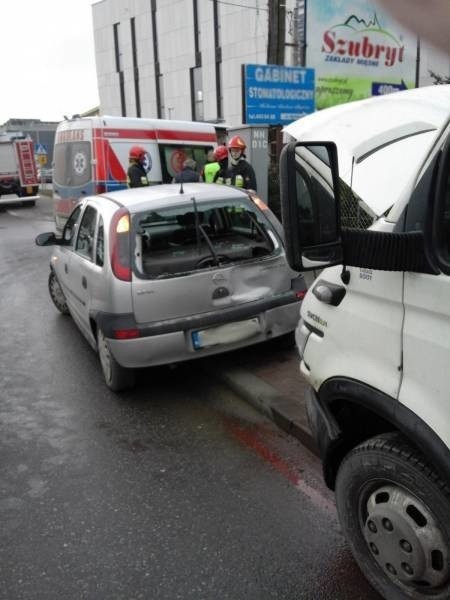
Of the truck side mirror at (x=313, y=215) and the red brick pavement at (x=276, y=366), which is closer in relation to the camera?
the truck side mirror at (x=313, y=215)

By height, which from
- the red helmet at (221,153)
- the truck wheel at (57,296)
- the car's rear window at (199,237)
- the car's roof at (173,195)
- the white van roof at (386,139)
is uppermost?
the white van roof at (386,139)

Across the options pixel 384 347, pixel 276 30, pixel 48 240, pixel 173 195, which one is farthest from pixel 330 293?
pixel 276 30

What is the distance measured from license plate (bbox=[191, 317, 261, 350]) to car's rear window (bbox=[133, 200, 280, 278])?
494 mm

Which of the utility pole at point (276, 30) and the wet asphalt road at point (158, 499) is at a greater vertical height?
the utility pole at point (276, 30)

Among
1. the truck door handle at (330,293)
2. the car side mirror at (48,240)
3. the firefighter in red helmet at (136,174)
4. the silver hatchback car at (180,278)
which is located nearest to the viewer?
the truck door handle at (330,293)

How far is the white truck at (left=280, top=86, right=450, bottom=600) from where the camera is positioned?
1781 millimetres

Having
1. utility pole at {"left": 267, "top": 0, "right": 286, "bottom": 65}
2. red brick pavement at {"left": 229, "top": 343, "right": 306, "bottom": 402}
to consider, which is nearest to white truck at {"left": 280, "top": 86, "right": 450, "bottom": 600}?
red brick pavement at {"left": 229, "top": 343, "right": 306, "bottom": 402}

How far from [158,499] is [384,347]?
1.73 m

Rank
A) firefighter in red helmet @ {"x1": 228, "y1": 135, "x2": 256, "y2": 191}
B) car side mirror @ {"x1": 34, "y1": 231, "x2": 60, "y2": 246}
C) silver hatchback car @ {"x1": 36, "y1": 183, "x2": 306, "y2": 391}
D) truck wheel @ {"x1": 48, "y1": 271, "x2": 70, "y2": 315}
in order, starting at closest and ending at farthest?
silver hatchback car @ {"x1": 36, "y1": 183, "x2": 306, "y2": 391}, car side mirror @ {"x1": 34, "y1": 231, "x2": 60, "y2": 246}, truck wheel @ {"x1": 48, "y1": 271, "x2": 70, "y2": 315}, firefighter in red helmet @ {"x1": 228, "y1": 135, "x2": 256, "y2": 191}

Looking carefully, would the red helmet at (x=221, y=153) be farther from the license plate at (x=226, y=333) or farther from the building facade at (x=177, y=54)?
the building facade at (x=177, y=54)

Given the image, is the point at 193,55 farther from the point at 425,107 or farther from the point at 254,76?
the point at 425,107

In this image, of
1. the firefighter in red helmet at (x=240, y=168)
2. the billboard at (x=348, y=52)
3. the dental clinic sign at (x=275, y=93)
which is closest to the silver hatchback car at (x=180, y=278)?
the firefighter in red helmet at (x=240, y=168)

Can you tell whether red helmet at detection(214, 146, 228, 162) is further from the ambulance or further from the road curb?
the road curb

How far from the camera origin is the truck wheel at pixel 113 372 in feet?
14.3
